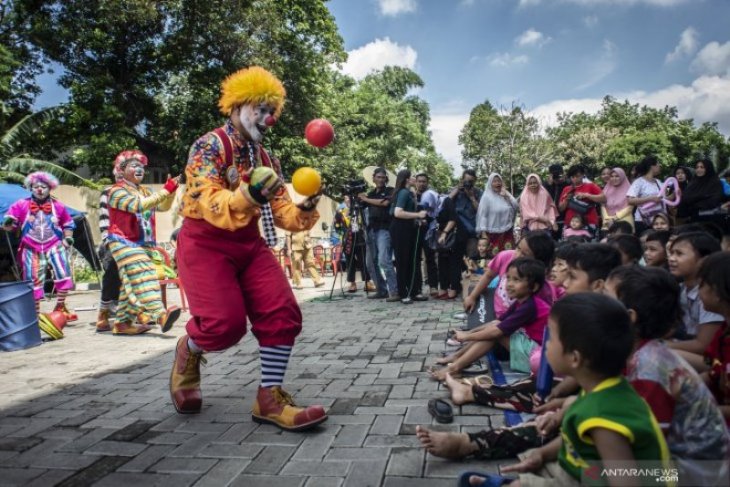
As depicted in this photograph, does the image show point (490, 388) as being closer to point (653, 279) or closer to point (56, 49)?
point (653, 279)

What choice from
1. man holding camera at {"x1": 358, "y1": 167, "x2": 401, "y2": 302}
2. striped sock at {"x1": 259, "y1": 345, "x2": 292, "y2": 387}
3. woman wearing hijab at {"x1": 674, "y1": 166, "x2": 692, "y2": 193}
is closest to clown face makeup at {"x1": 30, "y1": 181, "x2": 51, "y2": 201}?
man holding camera at {"x1": 358, "y1": 167, "x2": 401, "y2": 302}

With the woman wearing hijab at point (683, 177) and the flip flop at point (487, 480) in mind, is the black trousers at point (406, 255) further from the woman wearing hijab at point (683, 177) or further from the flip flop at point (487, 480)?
the flip flop at point (487, 480)

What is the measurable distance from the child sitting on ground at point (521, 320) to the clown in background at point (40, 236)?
5.79 meters

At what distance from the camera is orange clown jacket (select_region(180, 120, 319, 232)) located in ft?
9.10

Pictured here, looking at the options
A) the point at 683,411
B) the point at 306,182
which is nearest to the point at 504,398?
the point at 683,411

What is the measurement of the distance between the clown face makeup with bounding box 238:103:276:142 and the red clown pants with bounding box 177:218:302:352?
1.76 ft

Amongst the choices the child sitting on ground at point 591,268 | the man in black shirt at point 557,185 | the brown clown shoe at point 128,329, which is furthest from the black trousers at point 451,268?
the child sitting on ground at point 591,268

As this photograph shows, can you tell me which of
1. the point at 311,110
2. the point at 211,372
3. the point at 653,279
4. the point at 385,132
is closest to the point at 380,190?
the point at 211,372

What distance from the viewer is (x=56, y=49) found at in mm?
18078

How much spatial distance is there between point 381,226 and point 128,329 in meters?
3.95

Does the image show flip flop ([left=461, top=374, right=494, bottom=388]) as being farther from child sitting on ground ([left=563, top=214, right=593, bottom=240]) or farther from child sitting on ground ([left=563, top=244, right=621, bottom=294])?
child sitting on ground ([left=563, top=214, right=593, bottom=240])

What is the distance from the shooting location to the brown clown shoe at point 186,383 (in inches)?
128

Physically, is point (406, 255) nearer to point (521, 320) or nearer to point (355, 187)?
point (355, 187)

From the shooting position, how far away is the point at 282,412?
9.71 ft
